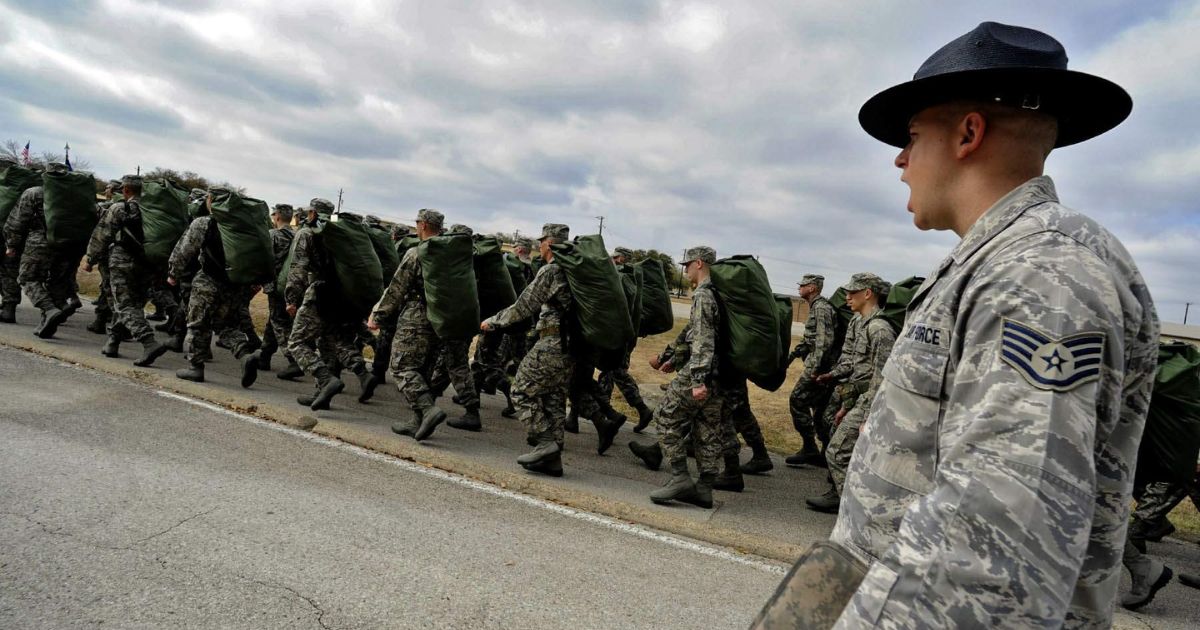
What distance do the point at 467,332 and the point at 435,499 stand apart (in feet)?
7.81

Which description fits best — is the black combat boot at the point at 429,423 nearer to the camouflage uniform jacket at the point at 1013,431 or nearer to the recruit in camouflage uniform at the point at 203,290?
the recruit in camouflage uniform at the point at 203,290

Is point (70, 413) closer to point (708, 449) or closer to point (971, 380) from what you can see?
point (708, 449)

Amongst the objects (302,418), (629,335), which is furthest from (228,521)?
(629,335)

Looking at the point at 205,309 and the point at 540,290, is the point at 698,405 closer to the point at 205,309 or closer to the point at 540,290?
the point at 540,290

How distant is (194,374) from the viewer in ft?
25.2

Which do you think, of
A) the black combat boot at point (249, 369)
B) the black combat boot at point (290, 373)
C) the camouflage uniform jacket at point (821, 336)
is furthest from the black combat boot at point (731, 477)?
the black combat boot at point (290, 373)

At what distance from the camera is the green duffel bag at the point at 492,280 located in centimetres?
801

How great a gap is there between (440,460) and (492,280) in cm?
273

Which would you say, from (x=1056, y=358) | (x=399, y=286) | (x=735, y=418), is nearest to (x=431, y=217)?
(x=399, y=286)

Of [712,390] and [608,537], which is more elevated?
[712,390]

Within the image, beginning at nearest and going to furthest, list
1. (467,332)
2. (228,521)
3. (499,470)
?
1. (228,521)
2. (499,470)
3. (467,332)

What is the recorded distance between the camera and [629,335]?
645 centimetres

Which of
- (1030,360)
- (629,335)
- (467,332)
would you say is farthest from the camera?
(467,332)

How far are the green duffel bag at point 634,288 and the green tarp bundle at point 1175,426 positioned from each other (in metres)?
4.63
